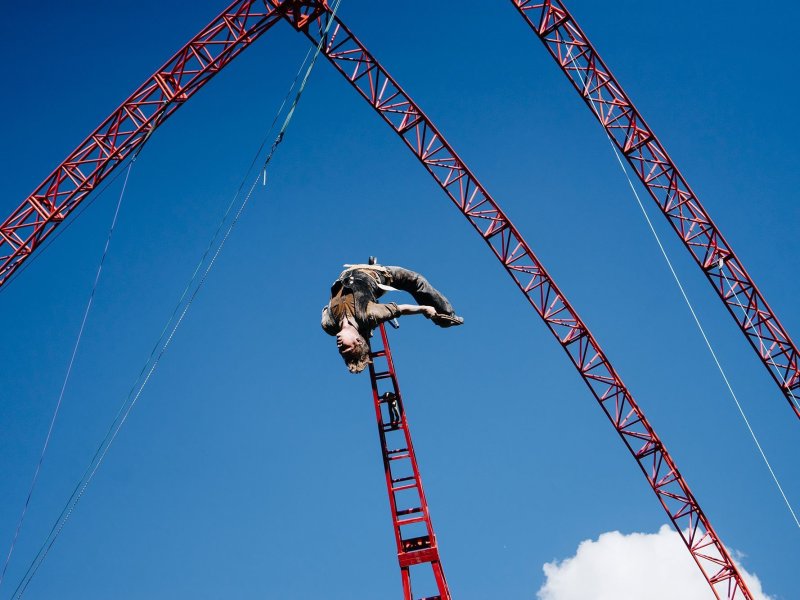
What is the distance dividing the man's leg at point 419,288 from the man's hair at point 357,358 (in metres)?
2.34

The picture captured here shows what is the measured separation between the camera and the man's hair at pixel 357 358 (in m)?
20.3

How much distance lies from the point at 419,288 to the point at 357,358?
2980mm

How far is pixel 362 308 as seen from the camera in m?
20.8

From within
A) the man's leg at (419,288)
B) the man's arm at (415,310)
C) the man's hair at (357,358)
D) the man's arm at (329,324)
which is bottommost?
the man's hair at (357,358)

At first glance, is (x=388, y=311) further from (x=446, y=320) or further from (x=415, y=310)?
(x=446, y=320)

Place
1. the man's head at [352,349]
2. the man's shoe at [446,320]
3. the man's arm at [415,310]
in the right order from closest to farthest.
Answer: the man's head at [352,349] < the man's arm at [415,310] < the man's shoe at [446,320]

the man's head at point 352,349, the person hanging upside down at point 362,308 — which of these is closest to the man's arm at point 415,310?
the person hanging upside down at point 362,308

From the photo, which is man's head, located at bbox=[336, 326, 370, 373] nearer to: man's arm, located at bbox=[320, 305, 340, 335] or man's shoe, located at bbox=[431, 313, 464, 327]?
man's arm, located at bbox=[320, 305, 340, 335]

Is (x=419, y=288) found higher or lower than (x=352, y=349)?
higher

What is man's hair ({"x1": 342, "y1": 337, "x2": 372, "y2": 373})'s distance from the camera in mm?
20312

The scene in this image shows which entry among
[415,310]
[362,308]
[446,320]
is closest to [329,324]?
[362,308]

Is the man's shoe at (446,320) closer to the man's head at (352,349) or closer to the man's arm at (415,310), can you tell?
the man's arm at (415,310)

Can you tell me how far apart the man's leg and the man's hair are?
7.69 ft

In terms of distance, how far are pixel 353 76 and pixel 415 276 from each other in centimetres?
→ 1401
